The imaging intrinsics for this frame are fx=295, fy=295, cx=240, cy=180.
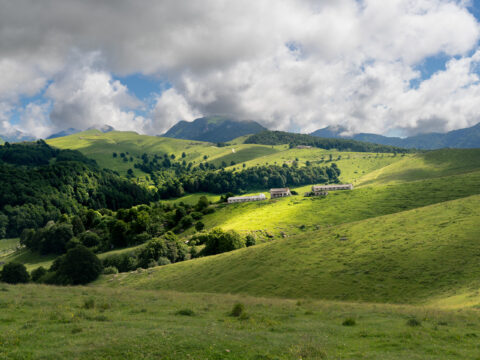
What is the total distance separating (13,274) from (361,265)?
7008cm

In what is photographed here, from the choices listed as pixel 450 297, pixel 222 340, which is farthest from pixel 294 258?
pixel 222 340

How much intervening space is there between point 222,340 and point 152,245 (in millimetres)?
68070

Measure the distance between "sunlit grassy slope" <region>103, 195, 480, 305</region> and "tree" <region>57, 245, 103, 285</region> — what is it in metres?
7.57

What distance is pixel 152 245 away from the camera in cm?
7962

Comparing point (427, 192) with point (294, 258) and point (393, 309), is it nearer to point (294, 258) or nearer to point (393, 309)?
point (294, 258)

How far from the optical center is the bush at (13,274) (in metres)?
62.8

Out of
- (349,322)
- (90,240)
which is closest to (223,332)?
(349,322)

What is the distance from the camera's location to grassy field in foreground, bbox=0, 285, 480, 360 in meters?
14.4

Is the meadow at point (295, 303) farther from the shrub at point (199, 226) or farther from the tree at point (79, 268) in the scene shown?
the shrub at point (199, 226)

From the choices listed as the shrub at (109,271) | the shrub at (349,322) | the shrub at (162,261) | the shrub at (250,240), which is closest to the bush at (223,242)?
the shrub at (250,240)

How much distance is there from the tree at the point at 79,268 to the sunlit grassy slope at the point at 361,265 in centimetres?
757

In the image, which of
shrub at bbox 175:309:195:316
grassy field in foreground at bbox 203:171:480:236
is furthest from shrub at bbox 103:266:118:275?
shrub at bbox 175:309:195:316

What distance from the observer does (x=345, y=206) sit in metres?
105

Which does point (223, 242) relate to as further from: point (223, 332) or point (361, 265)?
point (223, 332)
